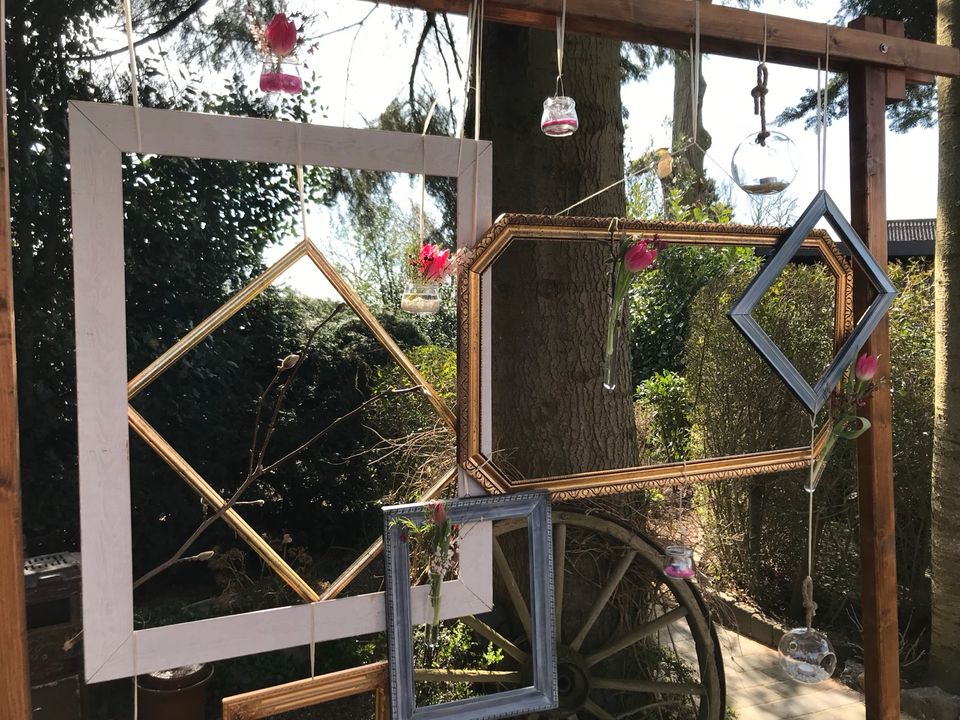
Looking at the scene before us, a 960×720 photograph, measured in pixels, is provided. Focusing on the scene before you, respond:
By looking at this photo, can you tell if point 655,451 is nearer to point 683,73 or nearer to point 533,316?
point 533,316

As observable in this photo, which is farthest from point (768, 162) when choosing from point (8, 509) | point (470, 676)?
point (8, 509)

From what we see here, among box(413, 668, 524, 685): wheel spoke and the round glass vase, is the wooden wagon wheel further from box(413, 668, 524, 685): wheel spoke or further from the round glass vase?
the round glass vase

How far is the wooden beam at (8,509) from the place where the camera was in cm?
130

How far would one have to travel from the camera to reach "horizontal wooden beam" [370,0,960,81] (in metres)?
1.77

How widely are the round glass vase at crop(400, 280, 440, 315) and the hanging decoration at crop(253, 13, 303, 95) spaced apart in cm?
50

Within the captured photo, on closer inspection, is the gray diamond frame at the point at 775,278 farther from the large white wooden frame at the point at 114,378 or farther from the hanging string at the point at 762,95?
the large white wooden frame at the point at 114,378

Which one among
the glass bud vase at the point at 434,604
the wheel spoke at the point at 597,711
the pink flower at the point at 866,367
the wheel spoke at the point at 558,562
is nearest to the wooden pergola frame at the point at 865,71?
the pink flower at the point at 866,367

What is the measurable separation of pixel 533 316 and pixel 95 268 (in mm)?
1397

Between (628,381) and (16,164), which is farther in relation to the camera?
(628,381)

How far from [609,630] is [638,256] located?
132 centimetres

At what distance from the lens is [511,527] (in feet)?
6.89

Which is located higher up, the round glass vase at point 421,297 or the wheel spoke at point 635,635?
the round glass vase at point 421,297

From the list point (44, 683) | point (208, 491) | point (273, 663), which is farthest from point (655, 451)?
point (44, 683)

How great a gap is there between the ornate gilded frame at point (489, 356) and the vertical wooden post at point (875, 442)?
0.48 ft
